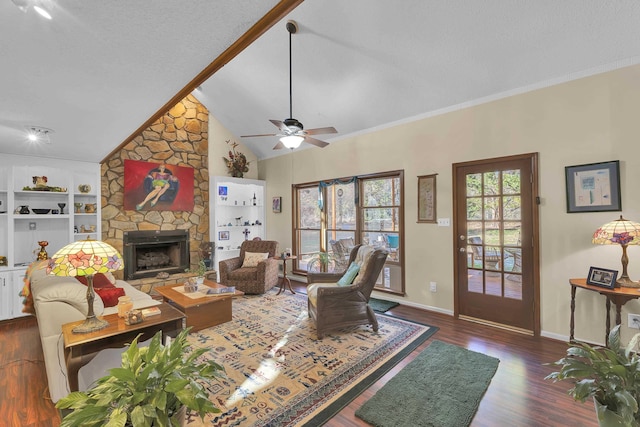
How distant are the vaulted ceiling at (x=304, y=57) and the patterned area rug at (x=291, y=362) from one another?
8.12ft

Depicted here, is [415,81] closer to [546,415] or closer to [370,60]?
[370,60]

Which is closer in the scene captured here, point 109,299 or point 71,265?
point 71,265

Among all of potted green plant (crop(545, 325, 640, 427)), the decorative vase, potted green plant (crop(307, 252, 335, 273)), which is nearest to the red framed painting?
the decorative vase

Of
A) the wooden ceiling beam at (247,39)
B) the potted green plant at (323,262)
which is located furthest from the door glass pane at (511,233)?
the wooden ceiling beam at (247,39)

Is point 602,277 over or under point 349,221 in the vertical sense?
under

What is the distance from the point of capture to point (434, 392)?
7.29 feet

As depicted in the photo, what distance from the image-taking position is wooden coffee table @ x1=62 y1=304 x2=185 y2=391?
1838mm

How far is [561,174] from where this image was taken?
3.08 metres

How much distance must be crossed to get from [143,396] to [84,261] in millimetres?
1279

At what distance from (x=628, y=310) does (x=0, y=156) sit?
26.2 ft

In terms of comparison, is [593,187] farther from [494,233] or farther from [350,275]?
[350,275]

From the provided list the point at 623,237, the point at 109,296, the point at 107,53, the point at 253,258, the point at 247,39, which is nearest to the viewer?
the point at 247,39

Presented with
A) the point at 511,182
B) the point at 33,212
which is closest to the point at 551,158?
the point at 511,182

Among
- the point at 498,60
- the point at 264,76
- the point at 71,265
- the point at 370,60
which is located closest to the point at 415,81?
the point at 370,60
